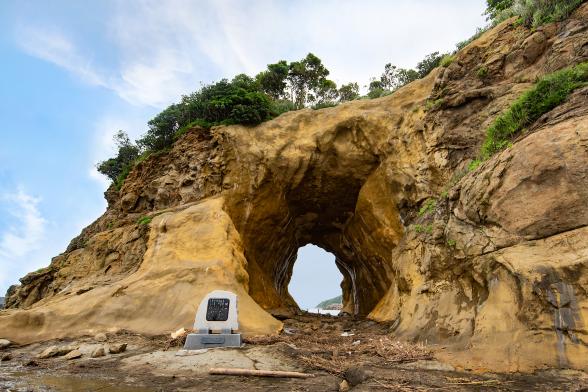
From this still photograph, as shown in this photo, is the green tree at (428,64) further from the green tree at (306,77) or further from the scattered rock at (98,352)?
the scattered rock at (98,352)

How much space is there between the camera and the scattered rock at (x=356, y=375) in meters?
5.93

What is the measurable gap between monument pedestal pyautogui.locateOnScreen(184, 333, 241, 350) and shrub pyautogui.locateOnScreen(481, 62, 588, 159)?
25.7 ft

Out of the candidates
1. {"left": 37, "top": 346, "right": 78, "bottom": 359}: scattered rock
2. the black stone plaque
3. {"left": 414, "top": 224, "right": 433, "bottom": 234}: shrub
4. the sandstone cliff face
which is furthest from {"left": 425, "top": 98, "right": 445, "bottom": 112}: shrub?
{"left": 37, "top": 346, "right": 78, "bottom": 359}: scattered rock

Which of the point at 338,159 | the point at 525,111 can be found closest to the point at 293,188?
the point at 338,159

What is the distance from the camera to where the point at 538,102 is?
913 cm

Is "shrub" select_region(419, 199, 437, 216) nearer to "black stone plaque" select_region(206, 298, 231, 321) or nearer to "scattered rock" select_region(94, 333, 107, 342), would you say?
"black stone plaque" select_region(206, 298, 231, 321)

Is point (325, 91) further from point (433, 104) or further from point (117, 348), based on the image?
point (117, 348)

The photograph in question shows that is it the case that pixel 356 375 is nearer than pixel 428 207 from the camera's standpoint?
Yes

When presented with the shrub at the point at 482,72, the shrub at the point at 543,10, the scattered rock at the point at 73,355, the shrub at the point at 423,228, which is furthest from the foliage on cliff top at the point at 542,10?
the scattered rock at the point at 73,355

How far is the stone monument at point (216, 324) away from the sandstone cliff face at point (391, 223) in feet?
6.67

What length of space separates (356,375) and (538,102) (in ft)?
24.9

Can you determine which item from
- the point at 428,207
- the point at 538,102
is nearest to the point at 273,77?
the point at 428,207

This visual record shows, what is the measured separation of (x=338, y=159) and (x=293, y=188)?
2802mm

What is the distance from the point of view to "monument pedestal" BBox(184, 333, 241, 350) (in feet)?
29.1
